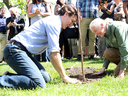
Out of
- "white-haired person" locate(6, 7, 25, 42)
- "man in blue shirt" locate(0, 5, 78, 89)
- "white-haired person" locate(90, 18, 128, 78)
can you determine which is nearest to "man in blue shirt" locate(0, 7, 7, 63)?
"white-haired person" locate(6, 7, 25, 42)

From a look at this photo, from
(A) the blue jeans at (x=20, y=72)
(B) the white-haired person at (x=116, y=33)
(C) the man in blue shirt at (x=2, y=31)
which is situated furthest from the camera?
(C) the man in blue shirt at (x=2, y=31)

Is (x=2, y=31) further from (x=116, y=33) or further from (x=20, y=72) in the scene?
(x=116, y=33)

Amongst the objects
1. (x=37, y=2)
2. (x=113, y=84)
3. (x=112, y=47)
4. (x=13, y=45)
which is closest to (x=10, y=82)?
(x=13, y=45)

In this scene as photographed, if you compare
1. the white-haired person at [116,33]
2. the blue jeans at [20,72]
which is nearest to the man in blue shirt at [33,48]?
the blue jeans at [20,72]

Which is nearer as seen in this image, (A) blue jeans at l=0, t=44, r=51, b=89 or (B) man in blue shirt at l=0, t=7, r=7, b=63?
(A) blue jeans at l=0, t=44, r=51, b=89

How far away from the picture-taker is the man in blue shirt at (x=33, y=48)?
285 centimetres

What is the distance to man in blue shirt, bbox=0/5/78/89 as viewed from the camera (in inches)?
112

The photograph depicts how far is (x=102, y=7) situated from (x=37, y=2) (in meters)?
2.29

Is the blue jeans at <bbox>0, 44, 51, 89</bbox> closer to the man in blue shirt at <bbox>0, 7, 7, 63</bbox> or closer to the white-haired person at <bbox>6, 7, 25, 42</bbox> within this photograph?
the white-haired person at <bbox>6, 7, 25, 42</bbox>

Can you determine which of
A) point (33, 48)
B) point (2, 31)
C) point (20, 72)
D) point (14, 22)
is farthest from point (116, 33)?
point (2, 31)

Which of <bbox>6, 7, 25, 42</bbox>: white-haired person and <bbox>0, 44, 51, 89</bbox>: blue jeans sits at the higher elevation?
<bbox>6, 7, 25, 42</bbox>: white-haired person

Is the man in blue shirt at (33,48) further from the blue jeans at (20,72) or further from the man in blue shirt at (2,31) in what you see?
the man in blue shirt at (2,31)

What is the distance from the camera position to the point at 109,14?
6.04 m

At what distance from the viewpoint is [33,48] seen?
2.99m
